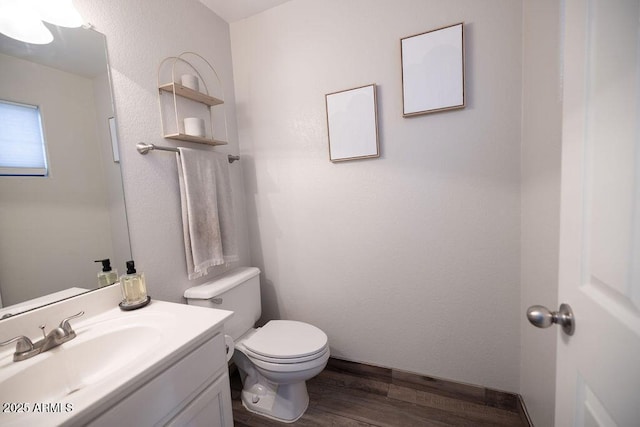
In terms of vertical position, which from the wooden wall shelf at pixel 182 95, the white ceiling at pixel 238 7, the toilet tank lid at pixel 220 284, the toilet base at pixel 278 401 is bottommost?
the toilet base at pixel 278 401

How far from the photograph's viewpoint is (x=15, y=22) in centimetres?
87

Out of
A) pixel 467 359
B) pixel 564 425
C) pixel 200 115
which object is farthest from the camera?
pixel 200 115

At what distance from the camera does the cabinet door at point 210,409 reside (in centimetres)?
81

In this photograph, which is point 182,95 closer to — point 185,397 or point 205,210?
point 205,210

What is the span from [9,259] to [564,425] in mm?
1587

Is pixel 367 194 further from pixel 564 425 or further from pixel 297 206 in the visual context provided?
pixel 564 425

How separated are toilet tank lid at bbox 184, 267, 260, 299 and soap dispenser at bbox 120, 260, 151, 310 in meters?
0.27

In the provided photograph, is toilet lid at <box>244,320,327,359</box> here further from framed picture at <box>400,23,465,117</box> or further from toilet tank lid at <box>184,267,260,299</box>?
framed picture at <box>400,23,465,117</box>

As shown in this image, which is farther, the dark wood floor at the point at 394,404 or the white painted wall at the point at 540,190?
the dark wood floor at the point at 394,404

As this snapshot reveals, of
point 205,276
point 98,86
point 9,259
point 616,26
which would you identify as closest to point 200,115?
point 98,86

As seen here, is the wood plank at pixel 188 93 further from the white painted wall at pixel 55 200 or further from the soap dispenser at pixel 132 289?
the soap dispenser at pixel 132 289

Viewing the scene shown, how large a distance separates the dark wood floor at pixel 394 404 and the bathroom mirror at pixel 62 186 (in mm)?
1121

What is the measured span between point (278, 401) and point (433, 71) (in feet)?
6.30

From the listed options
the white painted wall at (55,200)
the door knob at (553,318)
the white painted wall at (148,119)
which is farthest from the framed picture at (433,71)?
the white painted wall at (55,200)
